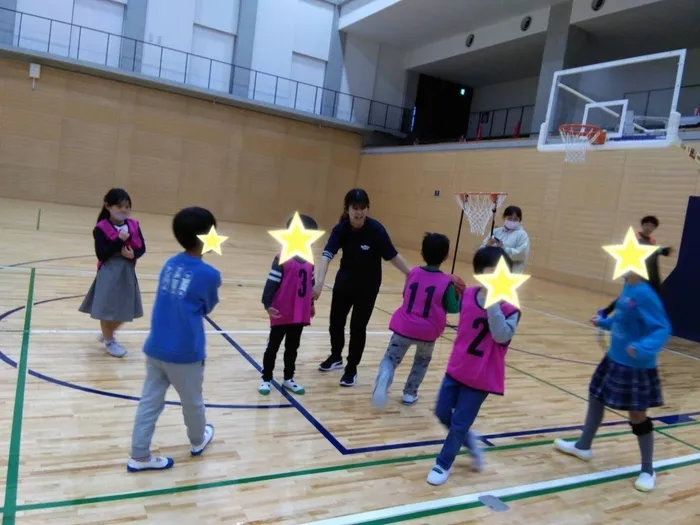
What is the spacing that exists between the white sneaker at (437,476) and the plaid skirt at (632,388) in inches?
37.0

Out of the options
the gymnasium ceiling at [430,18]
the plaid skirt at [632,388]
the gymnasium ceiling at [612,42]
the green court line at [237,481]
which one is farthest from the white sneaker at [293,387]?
the gymnasium ceiling at [430,18]

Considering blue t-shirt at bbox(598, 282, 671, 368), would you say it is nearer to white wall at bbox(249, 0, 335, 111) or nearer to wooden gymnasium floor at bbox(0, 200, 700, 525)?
wooden gymnasium floor at bbox(0, 200, 700, 525)

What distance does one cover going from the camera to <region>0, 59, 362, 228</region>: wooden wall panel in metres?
15.6

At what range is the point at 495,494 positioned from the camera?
2734 millimetres

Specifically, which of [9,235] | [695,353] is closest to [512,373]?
[695,353]

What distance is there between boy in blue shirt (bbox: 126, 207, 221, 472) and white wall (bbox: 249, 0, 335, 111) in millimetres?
16596

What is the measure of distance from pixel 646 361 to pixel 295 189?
17.3m

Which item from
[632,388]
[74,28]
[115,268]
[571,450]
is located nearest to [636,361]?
[632,388]

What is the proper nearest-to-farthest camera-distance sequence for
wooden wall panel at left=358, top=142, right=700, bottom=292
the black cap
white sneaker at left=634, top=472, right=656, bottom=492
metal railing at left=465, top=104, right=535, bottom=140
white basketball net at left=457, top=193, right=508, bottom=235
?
white sneaker at left=634, top=472, right=656, bottom=492, the black cap, wooden wall panel at left=358, top=142, right=700, bottom=292, white basketball net at left=457, top=193, right=508, bottom=235, metal railing at left=465, top=104, right=535, bottom=140

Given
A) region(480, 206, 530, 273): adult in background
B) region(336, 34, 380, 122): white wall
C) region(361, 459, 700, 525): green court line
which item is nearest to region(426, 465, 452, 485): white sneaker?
region(361, 459, 700, 525): green court line

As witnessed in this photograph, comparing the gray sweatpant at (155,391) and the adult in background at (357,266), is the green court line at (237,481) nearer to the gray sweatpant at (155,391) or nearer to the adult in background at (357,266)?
the gray sweatpant at (155,391)

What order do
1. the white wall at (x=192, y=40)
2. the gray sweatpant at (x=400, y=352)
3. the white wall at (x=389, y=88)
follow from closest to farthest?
1. the gray sweatpant at (x=400, y=352)
2. the white wall at (x=192, y=40)
3. the white wall at (x=389, y=88)

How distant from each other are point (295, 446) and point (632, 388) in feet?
5.96

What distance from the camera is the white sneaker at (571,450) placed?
10.7 feet
